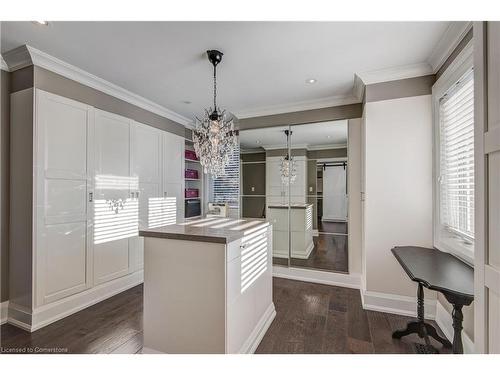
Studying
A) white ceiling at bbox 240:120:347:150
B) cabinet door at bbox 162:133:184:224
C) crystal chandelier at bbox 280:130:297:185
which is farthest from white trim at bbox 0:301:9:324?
crystal chandelier at bbox 280:130:297:185

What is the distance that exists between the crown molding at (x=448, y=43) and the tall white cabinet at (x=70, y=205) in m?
3.56

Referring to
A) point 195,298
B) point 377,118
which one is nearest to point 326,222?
point 377,118

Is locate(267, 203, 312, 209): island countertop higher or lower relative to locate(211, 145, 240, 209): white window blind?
lower

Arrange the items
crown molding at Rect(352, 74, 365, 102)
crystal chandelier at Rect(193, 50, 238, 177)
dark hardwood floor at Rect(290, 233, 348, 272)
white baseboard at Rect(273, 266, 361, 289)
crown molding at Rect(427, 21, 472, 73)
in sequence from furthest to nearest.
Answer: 1. dark hardwood floor at Rect(290, 233, 348, 272)
2. white baseboard at Rect(273, 266, 361, 289)
3. crown molding at Rect(352, 74, 365, 102)
4. crystal chandelier at Rect(193, 50, 238, 177)
5. crown molding at Rect(427, 21, 472, 73)

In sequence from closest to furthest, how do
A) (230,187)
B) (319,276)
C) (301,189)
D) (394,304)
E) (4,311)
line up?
1. (4,311)
2. (394,304)
3. (319,276)
4. (301,189)
5. (230,187)

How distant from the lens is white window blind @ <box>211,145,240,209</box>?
423cm

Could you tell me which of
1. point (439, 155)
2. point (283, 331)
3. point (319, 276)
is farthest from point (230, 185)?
point (439, 155)

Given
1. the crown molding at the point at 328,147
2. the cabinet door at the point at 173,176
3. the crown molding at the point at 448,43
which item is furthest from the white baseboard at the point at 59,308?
the crown molding at the point at 448,43

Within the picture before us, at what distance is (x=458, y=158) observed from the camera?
2.09 m

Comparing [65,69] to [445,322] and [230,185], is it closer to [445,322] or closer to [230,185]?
[230,185]

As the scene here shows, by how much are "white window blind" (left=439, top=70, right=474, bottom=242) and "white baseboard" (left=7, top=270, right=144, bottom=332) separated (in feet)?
12.4

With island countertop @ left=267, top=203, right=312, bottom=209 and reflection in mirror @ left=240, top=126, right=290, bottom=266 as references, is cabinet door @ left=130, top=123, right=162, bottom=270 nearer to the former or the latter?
reflection in mirror @ left=240, top=126, right=290, bottom=266

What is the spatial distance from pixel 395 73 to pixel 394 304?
2.52m

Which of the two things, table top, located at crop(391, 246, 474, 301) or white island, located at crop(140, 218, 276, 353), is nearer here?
table top, located at crop(391, 246, 474, 301)
